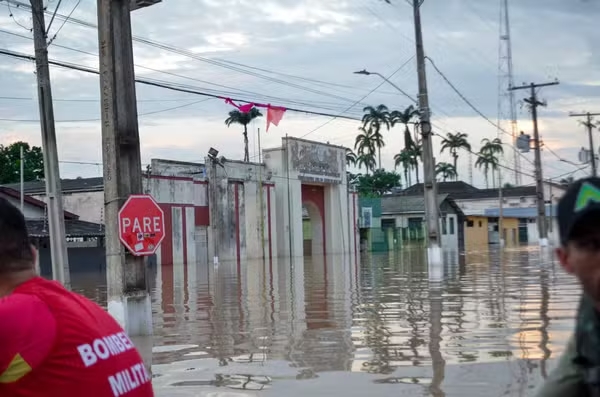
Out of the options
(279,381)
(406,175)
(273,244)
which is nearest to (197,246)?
(273,244)

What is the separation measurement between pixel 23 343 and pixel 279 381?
216 inches

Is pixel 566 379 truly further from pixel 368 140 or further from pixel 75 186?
pixel 368 140

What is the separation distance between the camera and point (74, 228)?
38219 mm

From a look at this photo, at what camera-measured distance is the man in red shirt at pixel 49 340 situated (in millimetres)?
2195

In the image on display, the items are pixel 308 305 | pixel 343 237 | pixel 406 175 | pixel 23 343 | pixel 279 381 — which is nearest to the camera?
pixel 23 343

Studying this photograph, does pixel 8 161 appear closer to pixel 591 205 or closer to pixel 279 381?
pixel 279 381

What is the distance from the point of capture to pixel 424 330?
1061 centimetres

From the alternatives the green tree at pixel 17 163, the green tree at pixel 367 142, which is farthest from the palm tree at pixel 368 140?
the green tree at pixel 17 163

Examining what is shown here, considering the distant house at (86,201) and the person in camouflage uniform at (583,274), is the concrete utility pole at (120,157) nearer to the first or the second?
the person in camouflage uniform at (583,274)

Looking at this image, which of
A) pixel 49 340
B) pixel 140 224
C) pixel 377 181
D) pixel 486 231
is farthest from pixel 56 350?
pixel 377 181

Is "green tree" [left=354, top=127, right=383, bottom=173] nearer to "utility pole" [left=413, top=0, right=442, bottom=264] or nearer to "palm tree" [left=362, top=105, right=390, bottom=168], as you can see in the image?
"palm tree" [left=362, top=105, right=390, bottom=168]

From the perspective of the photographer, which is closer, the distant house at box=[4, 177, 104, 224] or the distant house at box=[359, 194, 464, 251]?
the distant house at box=[4, 177, 104, 224]

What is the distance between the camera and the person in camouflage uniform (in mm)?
1688

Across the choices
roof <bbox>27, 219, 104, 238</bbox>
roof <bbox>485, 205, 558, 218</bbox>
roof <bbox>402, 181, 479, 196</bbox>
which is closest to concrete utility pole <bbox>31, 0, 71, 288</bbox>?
roof <bbox>27, 219, 104, 238</bbox>
